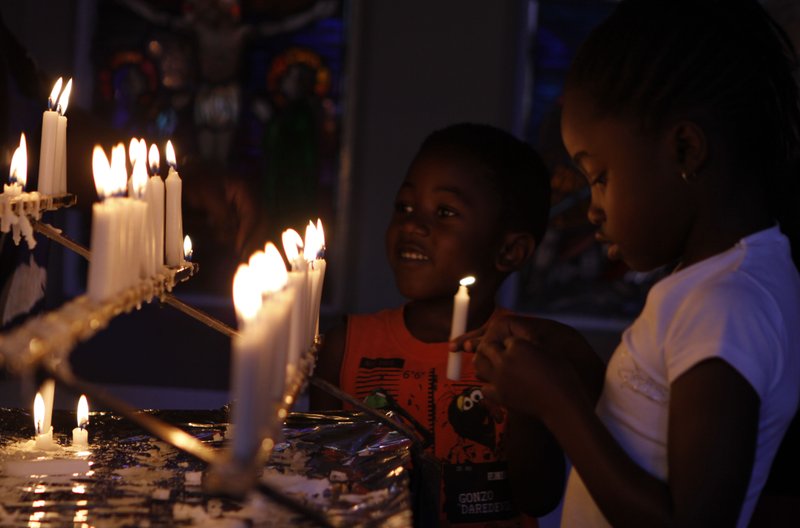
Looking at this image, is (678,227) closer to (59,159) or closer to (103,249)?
(103,249)

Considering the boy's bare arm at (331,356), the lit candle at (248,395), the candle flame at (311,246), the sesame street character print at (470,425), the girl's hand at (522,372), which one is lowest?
the sesame street character print at (470,425)

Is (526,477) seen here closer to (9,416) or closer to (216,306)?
(9,416)

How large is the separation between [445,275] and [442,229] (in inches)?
3.9

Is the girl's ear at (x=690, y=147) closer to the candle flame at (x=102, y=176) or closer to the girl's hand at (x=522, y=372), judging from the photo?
the girl's hand at (x=522, y=372)

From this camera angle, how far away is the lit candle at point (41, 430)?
53.3 inches

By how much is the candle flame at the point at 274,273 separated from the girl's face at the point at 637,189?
43cm

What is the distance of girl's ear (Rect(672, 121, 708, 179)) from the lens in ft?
3.89

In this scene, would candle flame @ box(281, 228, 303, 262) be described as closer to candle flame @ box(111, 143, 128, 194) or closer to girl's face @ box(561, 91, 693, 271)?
candle flame @ box(111, 143, 128, 194)

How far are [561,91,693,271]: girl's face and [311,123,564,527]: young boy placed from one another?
2.03ft

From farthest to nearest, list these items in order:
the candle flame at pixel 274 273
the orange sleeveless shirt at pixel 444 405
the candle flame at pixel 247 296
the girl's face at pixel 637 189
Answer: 1. the orange sleeveless shirt at pixel 444 405
2. the girl's face at pixel 637 189
3. the candle flame at pixel 274 273
4. the candle flame at pixel 247 296

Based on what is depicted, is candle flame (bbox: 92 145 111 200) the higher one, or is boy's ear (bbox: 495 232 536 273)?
candle flame (bbox: 92 145 111 200)

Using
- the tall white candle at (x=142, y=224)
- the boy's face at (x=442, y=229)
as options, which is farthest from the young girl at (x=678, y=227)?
the boy's face at (x=442, y=229)

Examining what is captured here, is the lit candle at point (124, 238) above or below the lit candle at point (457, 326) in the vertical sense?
above

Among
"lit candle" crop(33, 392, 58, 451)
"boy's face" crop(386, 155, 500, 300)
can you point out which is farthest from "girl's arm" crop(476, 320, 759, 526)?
"boy's face" crop(386, 155, 500, 300)
